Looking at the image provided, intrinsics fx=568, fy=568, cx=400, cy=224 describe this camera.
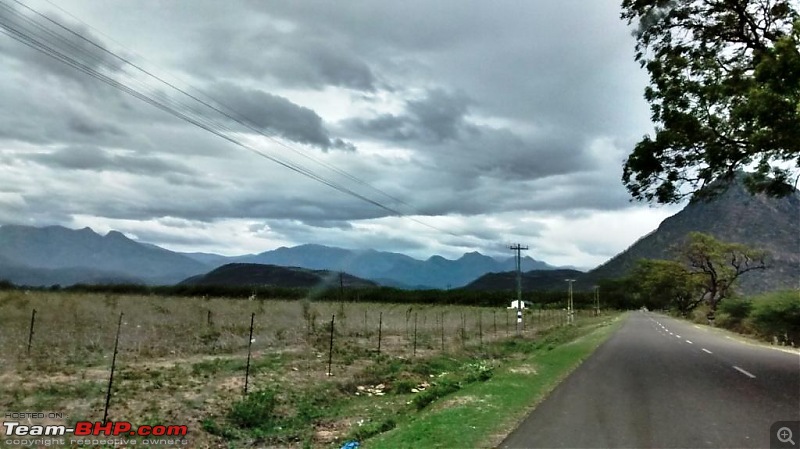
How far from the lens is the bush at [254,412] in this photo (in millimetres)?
13070

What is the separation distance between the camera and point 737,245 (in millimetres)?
77375

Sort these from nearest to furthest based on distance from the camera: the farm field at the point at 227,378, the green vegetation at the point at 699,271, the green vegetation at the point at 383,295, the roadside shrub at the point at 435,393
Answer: the farm field at the point at 227,378 → the roadside shrub at the point at 435,393 → the green vegetation at the point at 699,271 → the green vegetation at the point at 383,295

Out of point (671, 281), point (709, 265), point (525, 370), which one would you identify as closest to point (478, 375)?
point (525, 370)

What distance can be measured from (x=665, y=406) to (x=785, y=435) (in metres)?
2.62

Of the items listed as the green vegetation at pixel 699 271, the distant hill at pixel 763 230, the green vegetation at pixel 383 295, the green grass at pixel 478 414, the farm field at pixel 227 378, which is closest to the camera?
the green grass at pixel 478 414

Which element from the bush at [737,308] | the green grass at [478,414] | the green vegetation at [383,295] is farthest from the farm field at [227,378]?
the green vegetation at [383,295]

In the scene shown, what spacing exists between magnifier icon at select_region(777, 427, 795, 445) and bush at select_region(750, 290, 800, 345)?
94.6ft

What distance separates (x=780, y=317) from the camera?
A: 3597 cm

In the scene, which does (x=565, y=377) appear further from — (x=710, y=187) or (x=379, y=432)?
(x=710, y=187)

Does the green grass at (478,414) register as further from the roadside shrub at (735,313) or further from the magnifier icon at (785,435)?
the roadside shrub at (735,313)

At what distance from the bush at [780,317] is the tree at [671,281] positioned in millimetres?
53324

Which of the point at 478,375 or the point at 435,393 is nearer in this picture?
the point at 435,393

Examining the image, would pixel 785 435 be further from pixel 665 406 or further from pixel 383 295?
pixel 383 295

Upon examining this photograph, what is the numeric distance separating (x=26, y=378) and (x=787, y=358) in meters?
26.4
